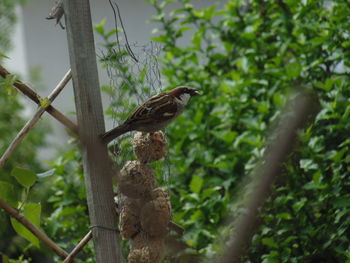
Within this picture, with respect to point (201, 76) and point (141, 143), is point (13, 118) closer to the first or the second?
point (201, 76)

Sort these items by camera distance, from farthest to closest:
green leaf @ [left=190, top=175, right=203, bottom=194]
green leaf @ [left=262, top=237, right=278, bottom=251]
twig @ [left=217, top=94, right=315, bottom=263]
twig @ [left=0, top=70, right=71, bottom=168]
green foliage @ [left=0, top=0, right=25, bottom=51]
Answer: green foliage @ [left=0, top=0, right=25, bottom=51] < green leaf @ [left=190, top=175, right=203, bottom=194] < green leaf @ [left=262, top=237, right=278, bottom=251] < twig @ [left=0, top=70, right=71, bottom=168] < twig @ [left=217, top=94, right=315, bottom=263]

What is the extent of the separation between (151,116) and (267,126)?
46.6 inches

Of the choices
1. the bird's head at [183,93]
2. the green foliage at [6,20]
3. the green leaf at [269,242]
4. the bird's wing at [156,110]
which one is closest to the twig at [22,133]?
the bird's wing at [156,110]

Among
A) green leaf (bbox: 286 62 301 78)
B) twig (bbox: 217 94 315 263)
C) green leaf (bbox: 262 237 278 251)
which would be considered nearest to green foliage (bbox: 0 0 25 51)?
green leaf (bbox: 286 62 301 78)

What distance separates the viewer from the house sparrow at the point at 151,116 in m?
1.41

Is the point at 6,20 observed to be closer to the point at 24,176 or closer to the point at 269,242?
the point at 269,242

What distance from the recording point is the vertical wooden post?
142 cm

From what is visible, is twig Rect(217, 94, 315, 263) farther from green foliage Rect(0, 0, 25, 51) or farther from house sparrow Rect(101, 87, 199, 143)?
green foliage Rect(0, 0, 25, 51)

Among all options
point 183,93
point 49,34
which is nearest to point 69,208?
point 183,93

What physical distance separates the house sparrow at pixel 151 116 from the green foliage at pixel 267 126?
1.86ft

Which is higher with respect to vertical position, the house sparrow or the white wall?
the white wall

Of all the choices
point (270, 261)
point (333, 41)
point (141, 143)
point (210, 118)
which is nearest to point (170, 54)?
point (210, 118)

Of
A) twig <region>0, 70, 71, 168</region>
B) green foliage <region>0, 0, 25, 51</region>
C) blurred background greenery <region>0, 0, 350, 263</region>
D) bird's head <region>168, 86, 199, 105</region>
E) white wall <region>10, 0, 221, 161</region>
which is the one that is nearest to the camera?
twig <region>0, 70, 71, 168</region>

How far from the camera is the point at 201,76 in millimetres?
2920
